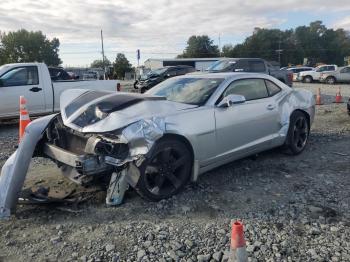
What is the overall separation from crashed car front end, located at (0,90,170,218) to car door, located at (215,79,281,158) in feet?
3.49

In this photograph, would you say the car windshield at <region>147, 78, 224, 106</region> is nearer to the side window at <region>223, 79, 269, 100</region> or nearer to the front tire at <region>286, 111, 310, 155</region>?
the side window at <region>223, 79, 269, 100</region>

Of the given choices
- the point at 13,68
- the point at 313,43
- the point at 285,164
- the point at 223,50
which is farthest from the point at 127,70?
the point at 285,164

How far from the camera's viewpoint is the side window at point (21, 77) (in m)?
9.58

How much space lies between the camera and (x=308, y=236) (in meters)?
3.56

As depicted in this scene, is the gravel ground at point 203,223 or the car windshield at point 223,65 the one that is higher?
the car windshield at point 223,65

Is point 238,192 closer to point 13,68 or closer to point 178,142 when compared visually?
point 178,142

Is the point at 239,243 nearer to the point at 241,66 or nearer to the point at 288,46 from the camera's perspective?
the point at 241,66

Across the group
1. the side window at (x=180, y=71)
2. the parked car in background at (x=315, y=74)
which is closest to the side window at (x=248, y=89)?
the side window at (x=180, y=71)

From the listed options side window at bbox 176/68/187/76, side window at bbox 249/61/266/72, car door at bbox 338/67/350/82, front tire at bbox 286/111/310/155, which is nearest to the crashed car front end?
front tire at bbox 286/111/310/155

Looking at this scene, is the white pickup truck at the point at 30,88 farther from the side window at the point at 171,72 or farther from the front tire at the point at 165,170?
the side window at the point at 171,72

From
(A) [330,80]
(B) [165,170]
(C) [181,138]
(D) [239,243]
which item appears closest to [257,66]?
(C) [181,138]

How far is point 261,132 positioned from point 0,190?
362cm

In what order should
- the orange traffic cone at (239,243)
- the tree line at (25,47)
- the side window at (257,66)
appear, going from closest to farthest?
the orange traffic cone at (239,243) → the side window at (257,66) → the tree line at (25,47)

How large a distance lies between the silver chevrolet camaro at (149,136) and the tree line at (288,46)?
9207cm
